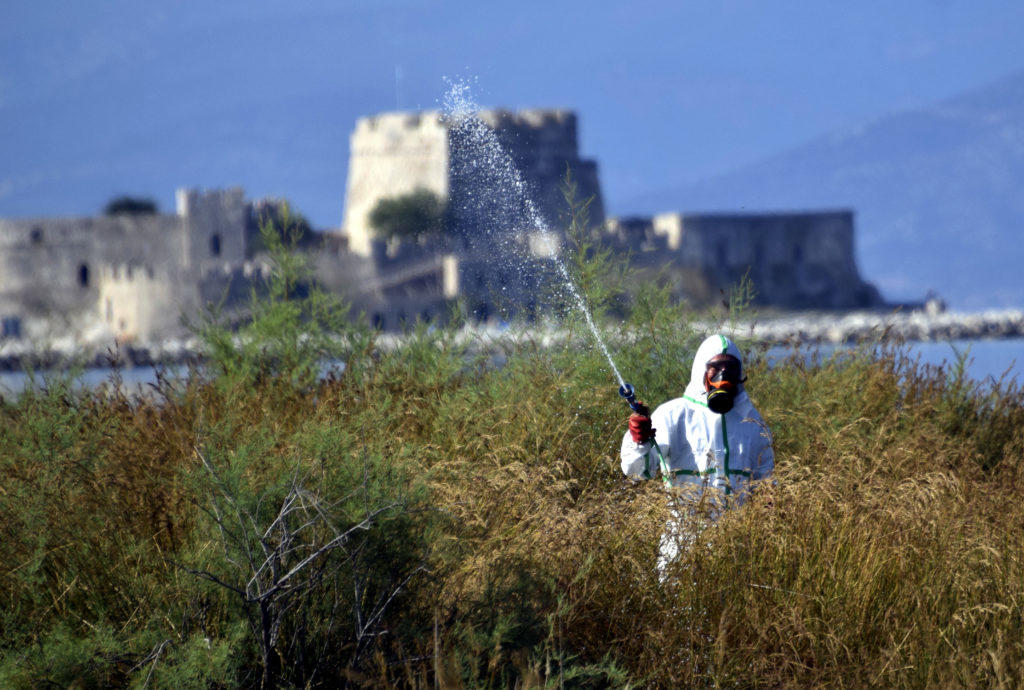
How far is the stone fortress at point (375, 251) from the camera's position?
4681 cm

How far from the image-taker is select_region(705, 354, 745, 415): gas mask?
185 inches

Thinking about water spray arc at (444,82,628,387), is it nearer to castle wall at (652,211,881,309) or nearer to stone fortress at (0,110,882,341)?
stone fortress at (0,110,882,341)


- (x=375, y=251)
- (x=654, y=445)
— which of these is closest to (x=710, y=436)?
(x=654, y=445)

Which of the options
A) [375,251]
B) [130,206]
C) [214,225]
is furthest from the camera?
[130,206]

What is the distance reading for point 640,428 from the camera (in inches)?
182

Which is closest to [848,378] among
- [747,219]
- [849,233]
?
[747,219]

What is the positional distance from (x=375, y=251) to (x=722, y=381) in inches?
1714

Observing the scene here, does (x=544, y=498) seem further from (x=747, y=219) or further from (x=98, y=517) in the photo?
(x=747, y=219)

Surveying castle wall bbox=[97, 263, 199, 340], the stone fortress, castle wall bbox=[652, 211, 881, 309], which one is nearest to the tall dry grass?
the stone fortress

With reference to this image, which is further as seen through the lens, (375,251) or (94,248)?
(94,248)

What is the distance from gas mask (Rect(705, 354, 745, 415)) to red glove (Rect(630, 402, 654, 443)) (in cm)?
27

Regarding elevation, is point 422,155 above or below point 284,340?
above

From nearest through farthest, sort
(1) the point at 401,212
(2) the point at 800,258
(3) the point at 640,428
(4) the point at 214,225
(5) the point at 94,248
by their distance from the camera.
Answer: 1. (3) the point at 640,428
2. (4) the point at 214,225
3. (1) the point at 401,212
4. (5) the point at 94,248
5. (2) the point at 800,258

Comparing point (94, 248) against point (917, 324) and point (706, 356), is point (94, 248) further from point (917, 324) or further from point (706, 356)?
point (706, 356)
